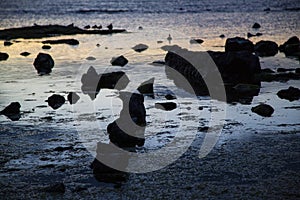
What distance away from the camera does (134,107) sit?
1853cm

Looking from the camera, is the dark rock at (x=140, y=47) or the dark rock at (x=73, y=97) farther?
the dark rock at (x=140, y=47)

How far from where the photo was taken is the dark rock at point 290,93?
2245 cm

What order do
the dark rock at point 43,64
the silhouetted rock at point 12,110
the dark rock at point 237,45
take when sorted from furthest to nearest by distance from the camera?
the dark rock at point 237,45
the dark rock at point 43,64
the silhouetted rock at point 12,110

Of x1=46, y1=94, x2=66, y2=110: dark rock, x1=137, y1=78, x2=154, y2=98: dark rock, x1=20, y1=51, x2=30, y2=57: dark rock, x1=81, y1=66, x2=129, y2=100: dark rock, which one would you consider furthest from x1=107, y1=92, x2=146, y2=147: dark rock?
x1=20, y1=51, x2=30, y2=57: dark rock

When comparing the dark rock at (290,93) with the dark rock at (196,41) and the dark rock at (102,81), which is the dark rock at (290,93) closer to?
the dark rock at (102,81)

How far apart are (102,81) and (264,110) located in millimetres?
9187

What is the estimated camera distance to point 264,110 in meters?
19.7

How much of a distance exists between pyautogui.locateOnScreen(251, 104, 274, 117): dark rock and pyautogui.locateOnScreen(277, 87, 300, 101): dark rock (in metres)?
2.84

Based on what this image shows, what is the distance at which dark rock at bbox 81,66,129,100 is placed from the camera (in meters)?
25.4

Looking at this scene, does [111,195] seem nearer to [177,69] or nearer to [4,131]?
[4,131]

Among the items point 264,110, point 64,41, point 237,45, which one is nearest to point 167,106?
point 264,110

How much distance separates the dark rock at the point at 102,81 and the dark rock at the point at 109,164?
370 inches

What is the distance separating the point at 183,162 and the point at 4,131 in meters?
6.70

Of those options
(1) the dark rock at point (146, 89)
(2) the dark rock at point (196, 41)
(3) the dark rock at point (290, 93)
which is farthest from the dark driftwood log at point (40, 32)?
(3) the dark rock at point (290, 93)
